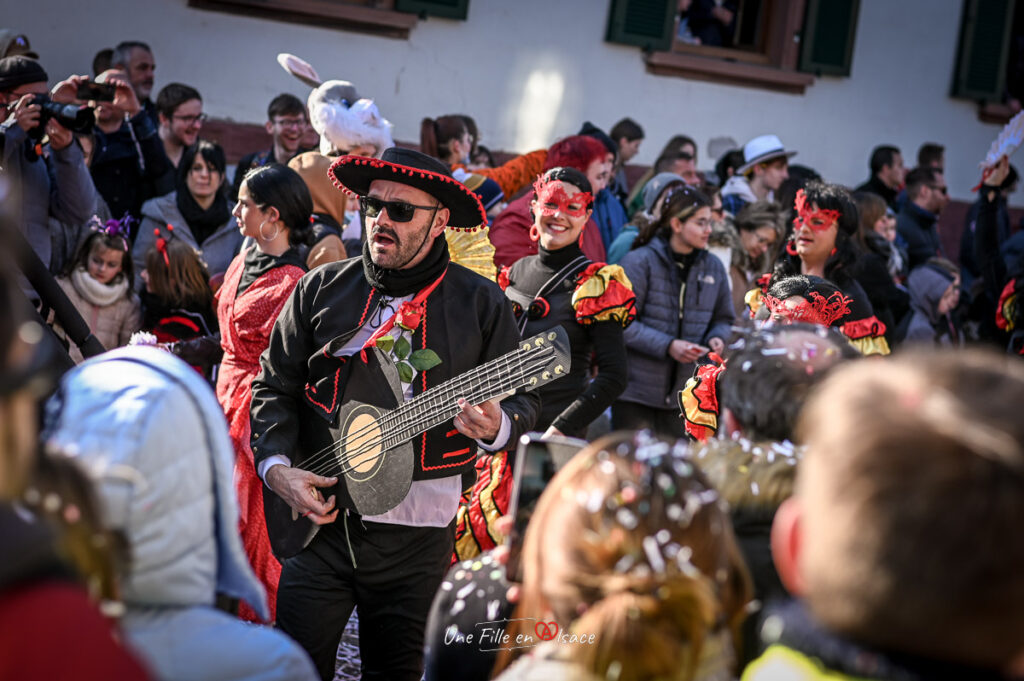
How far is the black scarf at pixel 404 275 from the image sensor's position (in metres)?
3.60

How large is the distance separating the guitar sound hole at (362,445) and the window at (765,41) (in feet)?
24.1

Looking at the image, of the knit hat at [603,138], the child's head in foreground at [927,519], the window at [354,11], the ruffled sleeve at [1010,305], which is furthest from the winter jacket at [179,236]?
the child's head in foreground at [927,519]

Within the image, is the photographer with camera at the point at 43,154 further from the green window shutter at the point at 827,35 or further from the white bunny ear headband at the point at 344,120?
the green window shutter at the point at 827,35

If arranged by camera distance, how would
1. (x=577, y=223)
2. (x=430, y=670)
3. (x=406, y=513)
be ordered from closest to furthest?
(x=430, y=670) < (x=406, y=513) < (x=577, y=223)

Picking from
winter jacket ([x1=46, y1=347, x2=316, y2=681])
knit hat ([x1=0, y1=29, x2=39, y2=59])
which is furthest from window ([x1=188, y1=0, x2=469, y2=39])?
winter jacket ([x1=46, y1=347, x2=316, y2=681])

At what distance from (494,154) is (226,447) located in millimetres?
7706

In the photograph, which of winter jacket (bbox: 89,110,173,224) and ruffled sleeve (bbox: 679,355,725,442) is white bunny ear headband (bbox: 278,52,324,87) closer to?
winter jacket (bbox: 89,110,173,224)

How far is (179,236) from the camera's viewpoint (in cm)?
645

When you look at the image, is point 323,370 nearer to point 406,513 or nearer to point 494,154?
point 406,513

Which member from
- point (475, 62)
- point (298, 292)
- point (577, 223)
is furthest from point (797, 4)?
point (298, 292)

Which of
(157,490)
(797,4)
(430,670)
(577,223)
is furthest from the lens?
(797,4)

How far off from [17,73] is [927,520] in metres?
5.36

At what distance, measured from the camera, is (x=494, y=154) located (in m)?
9.44

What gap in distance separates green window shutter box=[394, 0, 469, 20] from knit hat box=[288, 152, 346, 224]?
3729mm
